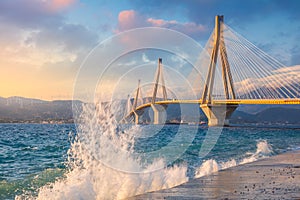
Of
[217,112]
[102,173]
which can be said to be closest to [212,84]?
[217,112]

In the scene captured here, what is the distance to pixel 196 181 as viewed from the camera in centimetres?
791

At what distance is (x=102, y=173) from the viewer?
959 cm

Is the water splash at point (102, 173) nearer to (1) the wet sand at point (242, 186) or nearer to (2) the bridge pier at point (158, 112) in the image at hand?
(1) the wet sand at point (242, 186)

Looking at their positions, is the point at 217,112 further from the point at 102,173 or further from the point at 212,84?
the point at 102,173

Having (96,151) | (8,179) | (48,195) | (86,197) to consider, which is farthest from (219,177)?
(8,179)

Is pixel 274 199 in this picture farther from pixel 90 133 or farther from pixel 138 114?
pixel 138 114

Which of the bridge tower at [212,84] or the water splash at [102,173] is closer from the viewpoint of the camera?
the water splash at [102,173]

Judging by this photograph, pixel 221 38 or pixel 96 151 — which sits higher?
pixel 221 38

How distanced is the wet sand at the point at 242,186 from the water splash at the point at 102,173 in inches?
54.8

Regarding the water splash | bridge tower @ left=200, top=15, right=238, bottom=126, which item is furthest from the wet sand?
bridge tower @ left=200, top=15, right=238, bottom=126

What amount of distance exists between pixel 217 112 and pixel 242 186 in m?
45.4

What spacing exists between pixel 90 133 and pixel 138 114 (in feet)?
191

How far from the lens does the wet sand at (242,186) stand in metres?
6.40

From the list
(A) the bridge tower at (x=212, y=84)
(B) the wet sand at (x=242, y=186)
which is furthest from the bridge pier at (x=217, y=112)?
(B) the wet sand at (x=242, y=186)
